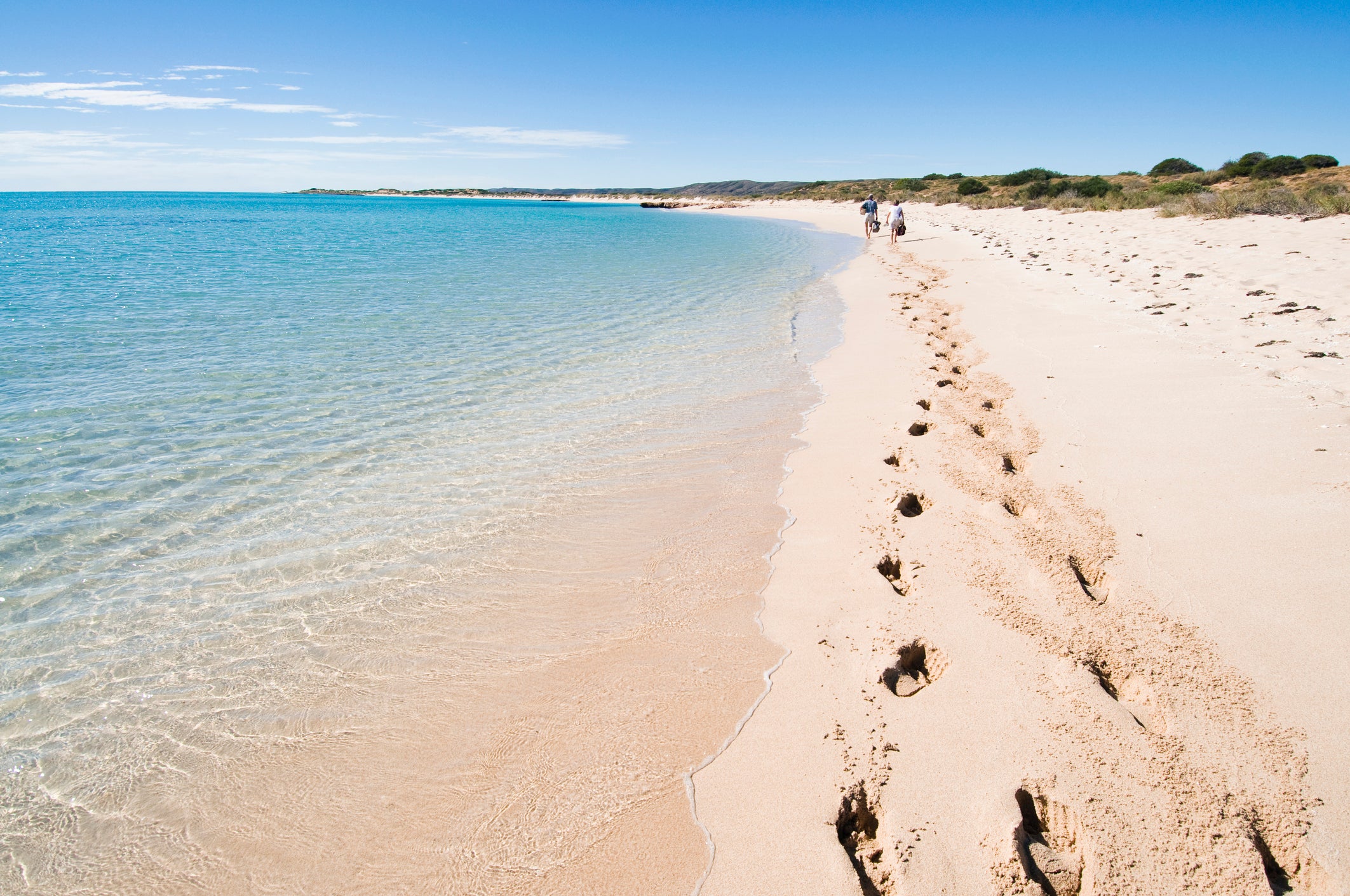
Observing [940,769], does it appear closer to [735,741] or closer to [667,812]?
[735,741]

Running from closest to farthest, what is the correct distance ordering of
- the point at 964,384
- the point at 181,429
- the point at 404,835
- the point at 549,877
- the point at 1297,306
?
the point at 549,877 < the point at 404,835 < the point at 181,429 < the point at 964,384 < the point at 1297,306

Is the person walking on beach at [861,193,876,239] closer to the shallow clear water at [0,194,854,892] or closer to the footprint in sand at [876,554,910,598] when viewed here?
the shallow clear water at [0,194,854,892]

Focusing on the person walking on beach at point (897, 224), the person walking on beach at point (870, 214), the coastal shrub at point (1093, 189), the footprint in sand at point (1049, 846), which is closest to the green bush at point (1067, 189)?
the coastal shrub at point (1093, 189)

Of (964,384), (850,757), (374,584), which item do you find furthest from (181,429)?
(964,384)

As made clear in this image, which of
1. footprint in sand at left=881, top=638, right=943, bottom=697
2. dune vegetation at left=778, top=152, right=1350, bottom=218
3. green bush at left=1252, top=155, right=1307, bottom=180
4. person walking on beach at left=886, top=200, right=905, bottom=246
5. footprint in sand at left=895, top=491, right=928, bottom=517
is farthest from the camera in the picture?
green bush at left=1252, top=155, right=1307, bottom=180

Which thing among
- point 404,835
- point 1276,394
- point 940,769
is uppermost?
point 1276,394

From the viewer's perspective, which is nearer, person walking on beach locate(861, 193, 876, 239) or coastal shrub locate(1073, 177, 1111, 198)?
person walking on beach locate(861, 193, 876, 239)

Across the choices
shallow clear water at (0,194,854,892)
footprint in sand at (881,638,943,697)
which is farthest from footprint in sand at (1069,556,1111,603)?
shallow clear water at (0,194,854,892)

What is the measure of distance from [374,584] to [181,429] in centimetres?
370

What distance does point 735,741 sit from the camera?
273cm

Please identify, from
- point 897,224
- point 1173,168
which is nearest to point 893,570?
point 897,224

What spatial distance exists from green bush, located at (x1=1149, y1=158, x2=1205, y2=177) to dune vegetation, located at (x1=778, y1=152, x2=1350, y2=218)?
0.13 feet

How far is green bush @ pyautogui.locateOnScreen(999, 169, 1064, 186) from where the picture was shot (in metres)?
46.6

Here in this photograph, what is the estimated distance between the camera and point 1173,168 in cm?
4116
